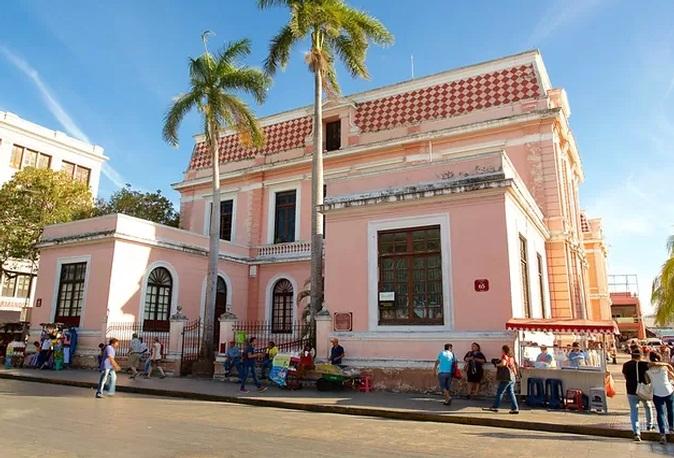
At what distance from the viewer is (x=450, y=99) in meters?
20.5

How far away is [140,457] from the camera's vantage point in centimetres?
583

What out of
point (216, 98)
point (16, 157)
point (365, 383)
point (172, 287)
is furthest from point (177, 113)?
point (16, 157)

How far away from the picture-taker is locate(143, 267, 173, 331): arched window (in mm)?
19094

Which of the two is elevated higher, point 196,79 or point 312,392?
point 196,79

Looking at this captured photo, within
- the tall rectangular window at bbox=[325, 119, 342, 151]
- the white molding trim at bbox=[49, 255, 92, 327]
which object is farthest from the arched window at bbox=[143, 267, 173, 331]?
the tall rectangular window at bbox=[325, 119, 342, 151]

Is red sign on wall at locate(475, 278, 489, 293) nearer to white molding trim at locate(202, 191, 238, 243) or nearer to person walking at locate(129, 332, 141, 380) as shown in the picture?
person walking at locate(129, 332, 141, 380)

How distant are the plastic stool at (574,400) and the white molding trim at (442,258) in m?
2.90

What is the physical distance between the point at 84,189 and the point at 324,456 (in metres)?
24.9

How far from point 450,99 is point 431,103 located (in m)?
0.82

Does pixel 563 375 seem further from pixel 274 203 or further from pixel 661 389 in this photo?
pixel 274 203

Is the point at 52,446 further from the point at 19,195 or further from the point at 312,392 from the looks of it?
the point at 19,195

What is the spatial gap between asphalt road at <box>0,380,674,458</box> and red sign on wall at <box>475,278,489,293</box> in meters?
3.86

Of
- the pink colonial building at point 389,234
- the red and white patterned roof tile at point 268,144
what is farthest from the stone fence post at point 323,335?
the red and white patterned roof tile at point 268,144

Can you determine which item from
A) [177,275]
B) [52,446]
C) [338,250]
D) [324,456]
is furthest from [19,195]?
[324,456]
